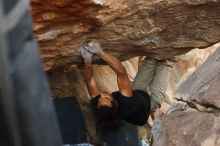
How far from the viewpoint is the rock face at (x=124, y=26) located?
4.47 m

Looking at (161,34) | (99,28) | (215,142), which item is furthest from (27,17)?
(161,34)

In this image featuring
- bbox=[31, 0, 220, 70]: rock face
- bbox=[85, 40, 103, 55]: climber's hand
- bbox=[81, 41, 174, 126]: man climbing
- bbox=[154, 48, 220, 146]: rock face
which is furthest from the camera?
bbox=[81, 41, 174, 126]: man climbing

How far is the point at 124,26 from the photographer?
A: 494cm

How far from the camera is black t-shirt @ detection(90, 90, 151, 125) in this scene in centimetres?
534

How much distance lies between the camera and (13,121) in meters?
0.93

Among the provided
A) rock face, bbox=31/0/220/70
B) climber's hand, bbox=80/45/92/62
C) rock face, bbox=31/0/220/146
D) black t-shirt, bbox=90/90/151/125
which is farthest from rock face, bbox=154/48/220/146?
climber's hand, bbox=80/45/92/62

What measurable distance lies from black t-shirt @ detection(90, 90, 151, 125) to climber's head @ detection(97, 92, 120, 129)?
8cm

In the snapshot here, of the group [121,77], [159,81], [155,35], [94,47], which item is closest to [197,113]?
[155,35]

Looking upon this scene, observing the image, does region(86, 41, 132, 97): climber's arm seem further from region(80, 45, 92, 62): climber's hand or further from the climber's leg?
the climber's leg

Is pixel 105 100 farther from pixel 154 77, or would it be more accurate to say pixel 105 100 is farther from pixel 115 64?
pixel 154 77

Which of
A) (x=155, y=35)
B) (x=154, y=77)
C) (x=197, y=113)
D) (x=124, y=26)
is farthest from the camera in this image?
(x=154, y=77)

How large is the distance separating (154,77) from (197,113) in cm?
167

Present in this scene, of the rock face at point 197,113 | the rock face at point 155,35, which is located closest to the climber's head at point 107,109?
the rock face at point 155,35

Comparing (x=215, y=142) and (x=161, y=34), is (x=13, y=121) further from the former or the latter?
(x=161, y=34)
